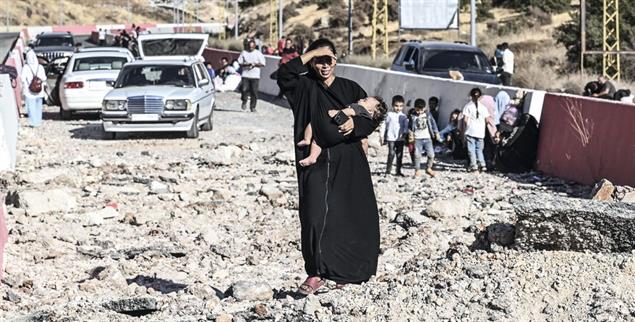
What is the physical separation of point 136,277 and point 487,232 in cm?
287

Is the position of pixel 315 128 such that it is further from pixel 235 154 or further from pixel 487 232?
pixel 235 154

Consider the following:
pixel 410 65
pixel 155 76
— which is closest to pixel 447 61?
pixel 410 65

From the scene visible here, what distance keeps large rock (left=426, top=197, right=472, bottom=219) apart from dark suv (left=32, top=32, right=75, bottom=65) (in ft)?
85.4

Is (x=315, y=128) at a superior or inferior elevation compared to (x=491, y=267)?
superior

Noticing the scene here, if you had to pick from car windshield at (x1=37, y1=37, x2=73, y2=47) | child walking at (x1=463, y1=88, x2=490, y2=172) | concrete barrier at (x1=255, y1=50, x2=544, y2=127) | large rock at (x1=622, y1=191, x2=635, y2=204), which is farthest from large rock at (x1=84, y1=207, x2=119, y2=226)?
car windshield at (x1=37, y1=37, x2=73, y2=47)

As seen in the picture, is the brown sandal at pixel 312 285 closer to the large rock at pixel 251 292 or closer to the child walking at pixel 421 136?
the large rock at pixel 251 292

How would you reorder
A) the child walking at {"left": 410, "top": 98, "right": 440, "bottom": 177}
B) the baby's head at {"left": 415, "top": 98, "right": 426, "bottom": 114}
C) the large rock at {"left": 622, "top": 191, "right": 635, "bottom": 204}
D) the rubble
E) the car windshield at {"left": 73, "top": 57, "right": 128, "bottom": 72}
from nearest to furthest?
the rubble, the large rock at {"left": 622, "top": 191, "right": 635, "bottom": 204}, the baby's head at {"left": 415, "top": 98, "right": 426, "bottom": 114}, the child walking at {"left": 410, "top": 98, "right": 440, "bottom": 177}, the car windshield at {"left": 73, "top": 57, "right": 128, "bottom": 72}

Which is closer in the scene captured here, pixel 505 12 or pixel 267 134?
pixel 267 134

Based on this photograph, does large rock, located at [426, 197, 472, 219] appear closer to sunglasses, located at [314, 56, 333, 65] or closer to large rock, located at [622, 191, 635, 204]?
large rock, located at [622, 191, 635, 204]

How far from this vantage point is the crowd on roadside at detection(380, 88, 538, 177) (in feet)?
52.1

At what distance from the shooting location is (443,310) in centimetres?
692

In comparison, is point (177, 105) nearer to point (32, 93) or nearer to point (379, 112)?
point (32, 93)

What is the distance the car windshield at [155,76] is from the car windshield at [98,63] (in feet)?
13.3

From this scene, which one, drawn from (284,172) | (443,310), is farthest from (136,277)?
(284,172)
